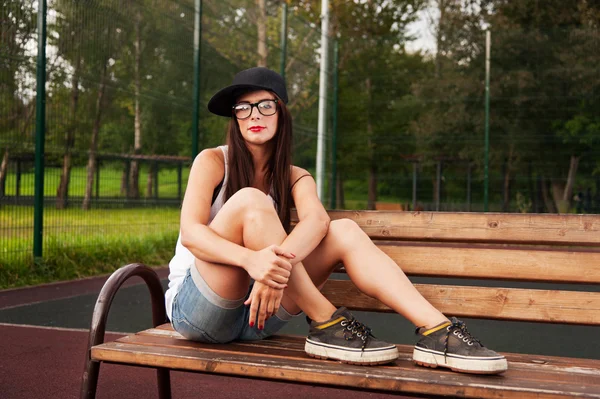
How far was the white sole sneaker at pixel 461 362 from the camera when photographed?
2172 millimetres

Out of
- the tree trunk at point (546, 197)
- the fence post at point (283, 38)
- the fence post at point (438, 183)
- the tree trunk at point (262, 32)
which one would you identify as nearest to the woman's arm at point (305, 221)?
the tree trunk at point (262, 32)

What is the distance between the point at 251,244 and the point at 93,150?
6029mm

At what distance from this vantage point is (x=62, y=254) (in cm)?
796

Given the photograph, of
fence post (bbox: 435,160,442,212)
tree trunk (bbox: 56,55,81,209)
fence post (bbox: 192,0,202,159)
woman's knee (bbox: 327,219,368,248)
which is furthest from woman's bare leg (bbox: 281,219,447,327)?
fence post (bbox: 435,160,442,212)

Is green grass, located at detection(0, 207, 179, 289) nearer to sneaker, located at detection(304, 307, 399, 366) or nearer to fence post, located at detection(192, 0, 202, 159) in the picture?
fence post, located at detection(192, 0, 202, 159)

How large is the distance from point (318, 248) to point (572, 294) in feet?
2.83

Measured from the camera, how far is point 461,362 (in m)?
2.23

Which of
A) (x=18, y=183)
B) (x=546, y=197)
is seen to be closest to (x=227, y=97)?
(x=18, y=183)

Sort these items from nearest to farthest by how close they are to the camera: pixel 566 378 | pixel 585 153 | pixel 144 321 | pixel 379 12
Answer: pixel 566 378 → pixel 144 321 → pixel 585 153 → pixel 379 12

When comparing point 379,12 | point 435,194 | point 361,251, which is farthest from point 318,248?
point 379,12

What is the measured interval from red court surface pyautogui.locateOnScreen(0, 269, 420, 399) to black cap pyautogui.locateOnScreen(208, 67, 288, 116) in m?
1.47

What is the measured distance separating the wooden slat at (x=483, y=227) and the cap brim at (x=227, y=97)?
0.60 metres

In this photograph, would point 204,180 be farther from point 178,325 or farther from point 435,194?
point 435,194

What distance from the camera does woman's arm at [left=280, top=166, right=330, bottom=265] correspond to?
258 centimetres
